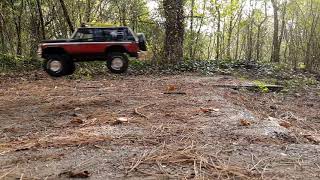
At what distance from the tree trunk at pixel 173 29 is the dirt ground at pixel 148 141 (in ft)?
26.2

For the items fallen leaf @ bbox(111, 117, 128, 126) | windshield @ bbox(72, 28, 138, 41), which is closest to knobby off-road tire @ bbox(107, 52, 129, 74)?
windshield @ bbox(72, 28, 138, 41)

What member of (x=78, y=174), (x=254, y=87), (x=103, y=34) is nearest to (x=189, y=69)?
(x=103, y=34)

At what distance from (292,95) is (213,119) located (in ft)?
17.5

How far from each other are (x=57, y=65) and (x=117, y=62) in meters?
1.83

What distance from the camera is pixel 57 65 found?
1224cm

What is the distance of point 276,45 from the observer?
23.3 m

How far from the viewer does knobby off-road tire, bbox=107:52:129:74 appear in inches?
480

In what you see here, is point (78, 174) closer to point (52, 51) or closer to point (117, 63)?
point (117, 63)

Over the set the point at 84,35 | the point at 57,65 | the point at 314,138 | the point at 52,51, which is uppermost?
the point at 84,35

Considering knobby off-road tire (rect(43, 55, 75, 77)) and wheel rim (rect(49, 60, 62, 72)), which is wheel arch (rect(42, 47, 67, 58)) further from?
wheel rim (rect(49, 60, 62, 72))

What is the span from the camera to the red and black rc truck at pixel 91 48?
39.7 ft

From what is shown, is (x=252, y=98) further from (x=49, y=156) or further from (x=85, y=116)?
(x=49, y=156)

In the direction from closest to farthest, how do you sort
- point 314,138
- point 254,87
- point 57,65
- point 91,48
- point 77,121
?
point 314,138
point 77,121
point 254,87
point 91,48
point 57,65

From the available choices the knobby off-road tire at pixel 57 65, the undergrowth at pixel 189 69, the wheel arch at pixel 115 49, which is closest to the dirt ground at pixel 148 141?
the knobby off-road tire at pixel 57 65
